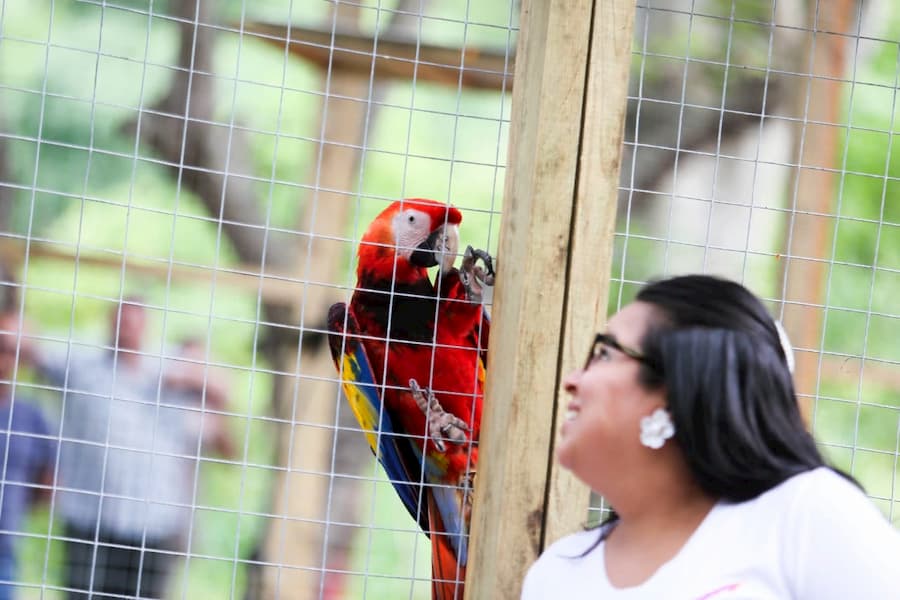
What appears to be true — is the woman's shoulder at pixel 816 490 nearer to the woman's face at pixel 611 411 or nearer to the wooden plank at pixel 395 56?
the woman's face at pixel 611 411

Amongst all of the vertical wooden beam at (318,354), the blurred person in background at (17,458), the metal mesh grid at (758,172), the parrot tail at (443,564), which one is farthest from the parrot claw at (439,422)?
the metal mesh grid at (758,172)

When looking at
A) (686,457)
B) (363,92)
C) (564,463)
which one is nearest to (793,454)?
(686,457)

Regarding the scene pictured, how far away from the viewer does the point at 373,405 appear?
155 centimetres

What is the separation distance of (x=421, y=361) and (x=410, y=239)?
19 centimetres

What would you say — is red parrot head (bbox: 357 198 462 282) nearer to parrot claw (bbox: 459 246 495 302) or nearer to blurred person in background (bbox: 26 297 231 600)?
parrot claw (bbox: 459 246 495 302)

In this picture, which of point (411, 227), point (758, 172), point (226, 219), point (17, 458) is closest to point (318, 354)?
point (226, 219)

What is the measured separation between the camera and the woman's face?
0.79 meters

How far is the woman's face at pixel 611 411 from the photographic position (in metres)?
0.79

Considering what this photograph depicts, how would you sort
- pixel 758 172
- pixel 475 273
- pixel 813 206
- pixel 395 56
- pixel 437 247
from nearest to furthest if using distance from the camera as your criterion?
1. pixel 475 273
2. pixel 437 247
3. pixel 395 56
4. pixel 813 206
5. pixel 758 172

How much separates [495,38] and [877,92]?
7.10 ft

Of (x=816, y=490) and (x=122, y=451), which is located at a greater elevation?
(x=816, y=490)

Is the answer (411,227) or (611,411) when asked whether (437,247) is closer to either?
(411,227)

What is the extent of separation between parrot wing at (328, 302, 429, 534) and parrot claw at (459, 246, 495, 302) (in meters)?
0.19

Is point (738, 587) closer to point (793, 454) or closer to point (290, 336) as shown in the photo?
point (793, 454)
